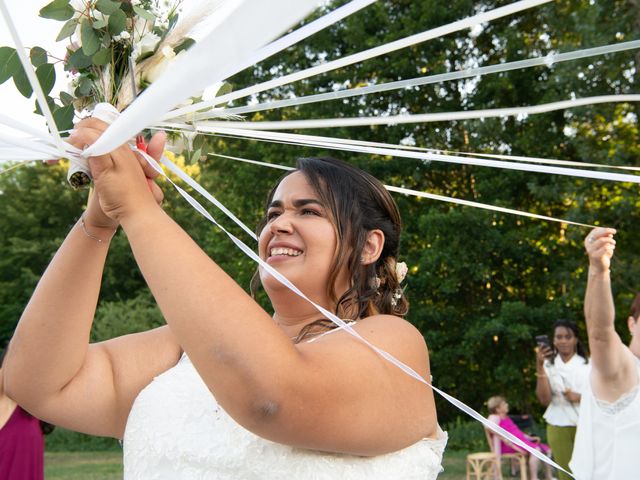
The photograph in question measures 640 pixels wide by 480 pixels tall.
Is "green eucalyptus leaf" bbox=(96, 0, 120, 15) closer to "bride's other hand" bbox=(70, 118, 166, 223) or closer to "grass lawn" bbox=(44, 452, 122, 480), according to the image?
"bride's other hand" bbox=(70, 118, 166, 223)

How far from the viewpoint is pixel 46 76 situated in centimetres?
207

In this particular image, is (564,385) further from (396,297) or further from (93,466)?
(93,466)

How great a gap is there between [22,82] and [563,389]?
7648 mm

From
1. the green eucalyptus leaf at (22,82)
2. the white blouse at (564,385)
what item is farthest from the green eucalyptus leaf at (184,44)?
the white blouse at (564,385)

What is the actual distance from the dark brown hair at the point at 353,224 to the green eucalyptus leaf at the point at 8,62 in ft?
2.83

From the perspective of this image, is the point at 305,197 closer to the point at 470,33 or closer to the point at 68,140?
the point at 68,140

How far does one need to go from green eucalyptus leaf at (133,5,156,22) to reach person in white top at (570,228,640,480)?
2770 mm

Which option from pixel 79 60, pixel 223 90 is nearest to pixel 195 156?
pixel 223 90

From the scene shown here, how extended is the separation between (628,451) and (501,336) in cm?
1567

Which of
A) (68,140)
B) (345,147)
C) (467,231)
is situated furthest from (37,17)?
(467,231)

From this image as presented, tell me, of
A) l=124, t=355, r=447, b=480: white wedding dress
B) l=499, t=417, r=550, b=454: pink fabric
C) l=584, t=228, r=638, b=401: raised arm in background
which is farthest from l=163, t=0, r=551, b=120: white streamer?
l=499, t=417, r=550, b=454: pink fabric

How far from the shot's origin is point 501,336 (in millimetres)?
19891

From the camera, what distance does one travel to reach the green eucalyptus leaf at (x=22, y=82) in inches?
80.0

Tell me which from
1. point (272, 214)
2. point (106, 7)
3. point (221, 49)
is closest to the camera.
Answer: point (221, 49)
